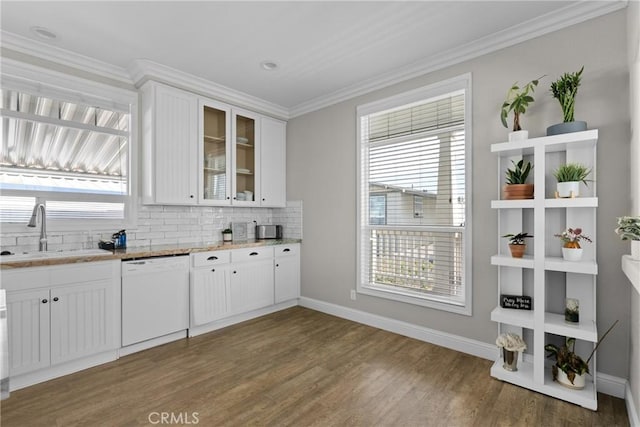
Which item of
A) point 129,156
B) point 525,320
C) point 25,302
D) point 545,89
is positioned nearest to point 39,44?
point 129,156

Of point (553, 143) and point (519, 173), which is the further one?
point (519, 173)

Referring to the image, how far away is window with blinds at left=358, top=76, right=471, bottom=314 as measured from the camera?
3.02 meters

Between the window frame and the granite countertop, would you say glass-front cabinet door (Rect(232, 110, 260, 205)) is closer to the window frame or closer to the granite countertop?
the granite countertop

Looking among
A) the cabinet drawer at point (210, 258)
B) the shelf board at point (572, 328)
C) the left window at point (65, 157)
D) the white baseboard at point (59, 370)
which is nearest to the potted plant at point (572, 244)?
the shelf board at point (572, 328)

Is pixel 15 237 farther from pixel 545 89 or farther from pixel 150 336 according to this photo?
pixel 545 89

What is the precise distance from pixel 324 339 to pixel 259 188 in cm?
210

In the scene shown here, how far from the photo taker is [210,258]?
3.42 meters

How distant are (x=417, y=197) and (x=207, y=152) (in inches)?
95.7

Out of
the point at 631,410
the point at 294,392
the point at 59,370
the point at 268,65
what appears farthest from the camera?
the point at 268,65

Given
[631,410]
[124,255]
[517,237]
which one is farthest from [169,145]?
[631,410]

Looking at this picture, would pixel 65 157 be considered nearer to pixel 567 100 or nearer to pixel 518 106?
pixel 518 106

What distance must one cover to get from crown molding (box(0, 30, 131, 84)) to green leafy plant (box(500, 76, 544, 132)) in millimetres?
3593

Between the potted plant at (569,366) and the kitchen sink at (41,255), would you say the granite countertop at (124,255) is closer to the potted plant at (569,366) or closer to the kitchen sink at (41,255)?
the kitchen sink at (41,255)

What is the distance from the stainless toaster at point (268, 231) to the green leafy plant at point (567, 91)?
11.1 ft
